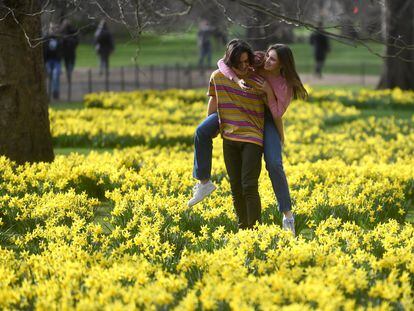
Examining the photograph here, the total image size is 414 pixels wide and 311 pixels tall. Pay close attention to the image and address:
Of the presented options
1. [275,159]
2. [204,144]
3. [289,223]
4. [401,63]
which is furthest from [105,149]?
[401,63]

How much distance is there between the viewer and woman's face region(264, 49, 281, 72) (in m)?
6.72

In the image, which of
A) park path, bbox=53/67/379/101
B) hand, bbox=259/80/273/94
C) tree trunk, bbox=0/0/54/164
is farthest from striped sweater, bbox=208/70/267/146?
park path, bbox=53/67/379/101

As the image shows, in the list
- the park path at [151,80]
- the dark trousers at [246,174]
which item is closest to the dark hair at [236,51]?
the dark trousers at [246,174]

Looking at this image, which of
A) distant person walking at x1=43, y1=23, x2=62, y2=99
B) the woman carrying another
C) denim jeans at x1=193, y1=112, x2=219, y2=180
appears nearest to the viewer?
the woman carrying another

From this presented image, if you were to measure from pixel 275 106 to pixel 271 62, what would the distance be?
328 mm

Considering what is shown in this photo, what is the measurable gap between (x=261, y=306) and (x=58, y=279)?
137 centimetres

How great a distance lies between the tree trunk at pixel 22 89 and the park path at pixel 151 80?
12873 millimetres

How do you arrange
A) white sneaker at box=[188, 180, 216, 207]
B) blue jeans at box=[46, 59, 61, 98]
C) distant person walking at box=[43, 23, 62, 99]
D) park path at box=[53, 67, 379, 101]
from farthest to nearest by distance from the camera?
park path at box=[53, 67, 379, 101]
blue jeans at box=[46, 59, 61, 98]
distant person walking at box=[43, 23, 62, 99]
white sneaker at box=[188, 180, 216, 207]

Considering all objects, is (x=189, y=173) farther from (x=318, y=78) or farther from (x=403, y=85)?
(x=318, y=78)

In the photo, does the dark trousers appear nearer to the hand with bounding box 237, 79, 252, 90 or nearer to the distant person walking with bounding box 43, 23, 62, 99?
the hand with bounding box 237, 79, 252, 90

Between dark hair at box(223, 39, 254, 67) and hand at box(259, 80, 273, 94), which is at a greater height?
dark hair at box(223, 39, 254, 67)

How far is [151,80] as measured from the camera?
26.7 meters

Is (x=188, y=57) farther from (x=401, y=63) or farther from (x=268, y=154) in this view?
(x=268, y=154)

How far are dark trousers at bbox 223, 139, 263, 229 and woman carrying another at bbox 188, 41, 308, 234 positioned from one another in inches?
4.5
